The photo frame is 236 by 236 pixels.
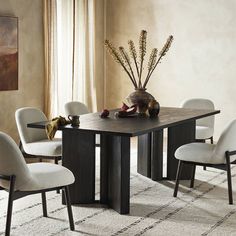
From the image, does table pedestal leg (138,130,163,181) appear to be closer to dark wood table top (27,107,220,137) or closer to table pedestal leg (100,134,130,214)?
dark wood table top (27,107,220,137)

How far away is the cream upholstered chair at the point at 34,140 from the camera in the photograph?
4.96 meters

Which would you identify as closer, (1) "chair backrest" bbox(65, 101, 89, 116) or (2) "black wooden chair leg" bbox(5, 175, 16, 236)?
(2) "black wooden chair leg" bbox(5, 175, 16, 236)

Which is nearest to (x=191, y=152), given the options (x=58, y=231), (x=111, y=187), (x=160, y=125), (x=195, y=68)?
(x=160, y=125)

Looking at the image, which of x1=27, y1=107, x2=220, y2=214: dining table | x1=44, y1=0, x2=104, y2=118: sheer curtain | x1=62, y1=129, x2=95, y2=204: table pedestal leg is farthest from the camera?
x1=44, y1=0, x2=104, y2=118: sheer curtain

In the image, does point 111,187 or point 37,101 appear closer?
point 111,187

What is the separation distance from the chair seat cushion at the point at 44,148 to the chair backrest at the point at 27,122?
0.10 metres

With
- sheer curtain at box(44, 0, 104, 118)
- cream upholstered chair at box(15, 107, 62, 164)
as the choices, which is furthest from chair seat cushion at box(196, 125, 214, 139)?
sheer curtain at box(44, 0, 104, 118)

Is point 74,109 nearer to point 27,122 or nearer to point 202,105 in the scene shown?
point 27,122

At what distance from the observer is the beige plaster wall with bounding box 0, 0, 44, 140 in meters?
6.38

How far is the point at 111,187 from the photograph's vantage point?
176 inches

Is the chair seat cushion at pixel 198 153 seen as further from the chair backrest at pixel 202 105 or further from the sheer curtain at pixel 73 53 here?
the sheer curtain at pixel 73 53

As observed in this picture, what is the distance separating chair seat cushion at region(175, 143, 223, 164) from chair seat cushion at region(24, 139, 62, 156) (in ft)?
3.65

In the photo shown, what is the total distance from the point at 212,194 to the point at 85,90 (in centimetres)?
341

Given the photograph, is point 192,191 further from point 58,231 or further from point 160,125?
point 58,231
